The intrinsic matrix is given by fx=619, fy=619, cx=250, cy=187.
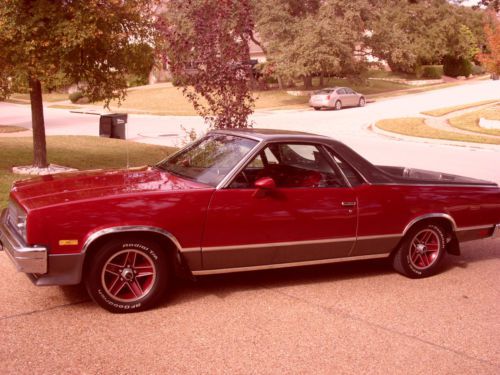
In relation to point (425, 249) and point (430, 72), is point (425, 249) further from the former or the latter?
point (430, 72)

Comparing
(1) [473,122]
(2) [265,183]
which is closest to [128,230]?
(2) [265,183]

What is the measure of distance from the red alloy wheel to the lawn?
3016 centimetres

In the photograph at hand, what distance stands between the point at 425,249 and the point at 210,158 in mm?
2511

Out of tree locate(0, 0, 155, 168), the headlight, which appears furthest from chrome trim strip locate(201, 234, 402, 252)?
tree locate(0, 0, 155, 168)

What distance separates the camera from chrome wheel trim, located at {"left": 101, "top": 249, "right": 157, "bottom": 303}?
17.0ft

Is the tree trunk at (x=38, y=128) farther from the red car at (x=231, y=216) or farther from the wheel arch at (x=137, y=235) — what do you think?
the wheel arch at (x=137, y=235)

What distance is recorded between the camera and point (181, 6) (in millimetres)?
12555

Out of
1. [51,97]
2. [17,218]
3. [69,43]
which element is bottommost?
[51,97]

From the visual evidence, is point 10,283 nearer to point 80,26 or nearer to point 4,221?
point 4,221

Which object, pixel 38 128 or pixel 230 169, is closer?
pixel 230 169

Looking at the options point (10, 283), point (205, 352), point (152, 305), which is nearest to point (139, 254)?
point (152, 305)

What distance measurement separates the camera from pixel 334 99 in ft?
123

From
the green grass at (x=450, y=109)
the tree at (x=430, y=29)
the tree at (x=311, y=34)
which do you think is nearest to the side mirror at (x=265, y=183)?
the green grass at (x=450, y=109)

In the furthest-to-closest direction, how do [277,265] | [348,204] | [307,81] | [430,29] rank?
[430,29]
[307,81]
[348,204]
[277,265]
